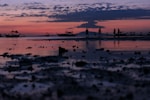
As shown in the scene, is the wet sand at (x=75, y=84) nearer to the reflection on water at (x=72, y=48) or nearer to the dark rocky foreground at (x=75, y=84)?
the dark rocky foreground at (x=75, y=84)

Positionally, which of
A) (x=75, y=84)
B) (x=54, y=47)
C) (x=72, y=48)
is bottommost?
(x=54, y=47)

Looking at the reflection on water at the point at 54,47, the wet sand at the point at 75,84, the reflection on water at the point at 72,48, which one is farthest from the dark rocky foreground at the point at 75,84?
the reflection on water at the point at 54,47

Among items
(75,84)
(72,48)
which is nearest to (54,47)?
(72,48)

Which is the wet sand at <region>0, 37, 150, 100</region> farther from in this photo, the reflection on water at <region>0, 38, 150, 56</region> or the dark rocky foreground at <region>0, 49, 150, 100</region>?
the reflection on water at <region>0, 38, 150, 56</region>

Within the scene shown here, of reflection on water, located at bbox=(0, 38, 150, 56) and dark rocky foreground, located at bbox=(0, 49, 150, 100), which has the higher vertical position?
dark rocky foreground, located at bbox=(0, 49, 150, 100)

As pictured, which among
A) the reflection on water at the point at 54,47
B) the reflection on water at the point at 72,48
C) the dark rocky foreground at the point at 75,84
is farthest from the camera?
the reflection on water at the point at 54,47

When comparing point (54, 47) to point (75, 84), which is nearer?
point (75, 84)

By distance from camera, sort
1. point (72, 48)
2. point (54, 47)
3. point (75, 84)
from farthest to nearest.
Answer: point (54, 47) < point (72, 48) < point (75, 84)

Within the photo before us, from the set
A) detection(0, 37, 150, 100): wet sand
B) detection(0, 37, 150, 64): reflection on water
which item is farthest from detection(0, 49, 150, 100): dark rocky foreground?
detection(0, 37, 150, 64): reflection on water

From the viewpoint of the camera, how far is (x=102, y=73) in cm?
2733

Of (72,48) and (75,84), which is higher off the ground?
(75,84)

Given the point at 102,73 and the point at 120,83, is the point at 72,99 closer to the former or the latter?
the point at 120,83

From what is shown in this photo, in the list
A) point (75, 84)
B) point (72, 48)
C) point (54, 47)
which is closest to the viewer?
point (75, 84)

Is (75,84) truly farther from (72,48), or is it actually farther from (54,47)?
(54,47)
